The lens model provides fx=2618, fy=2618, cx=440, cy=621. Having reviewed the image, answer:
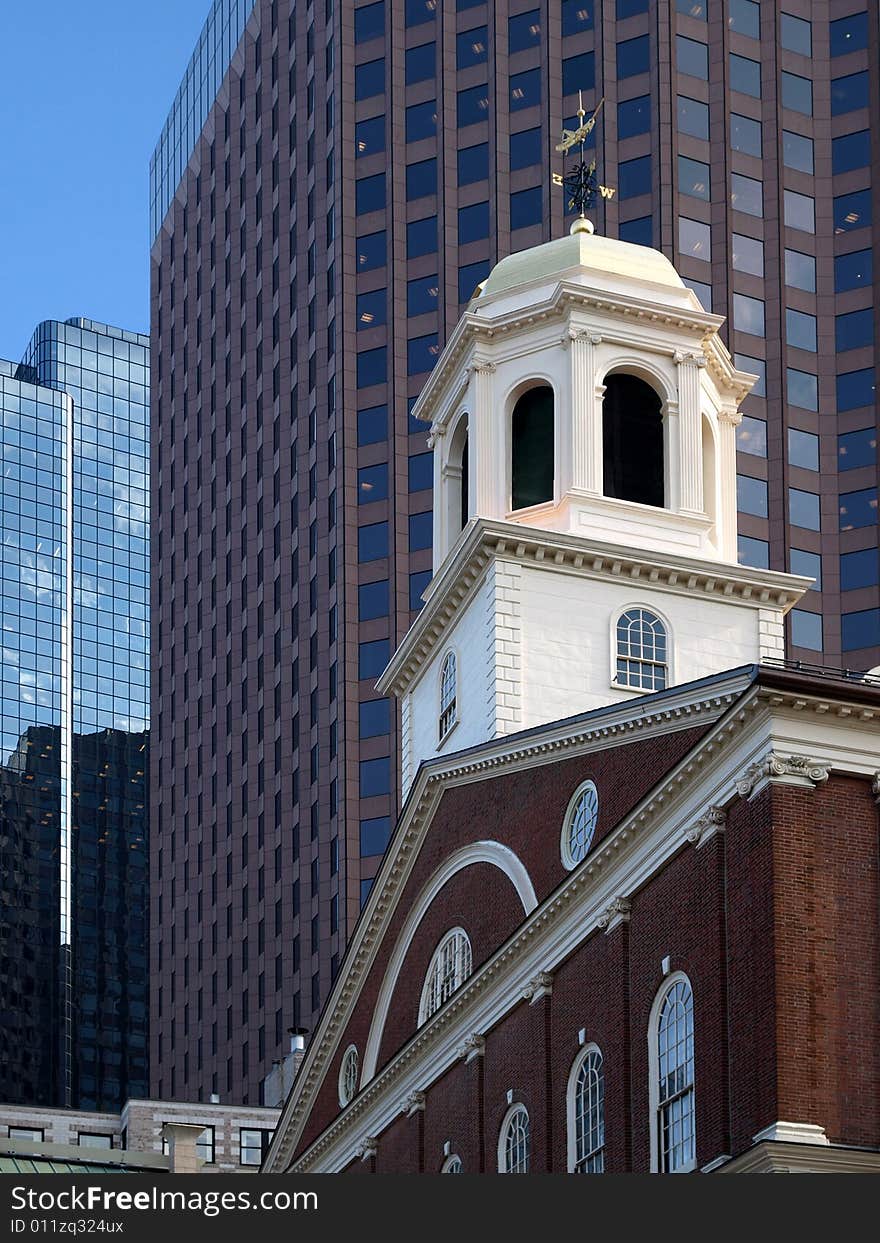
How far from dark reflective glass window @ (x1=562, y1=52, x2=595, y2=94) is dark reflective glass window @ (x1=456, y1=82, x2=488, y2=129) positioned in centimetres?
438

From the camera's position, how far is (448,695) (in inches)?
2511

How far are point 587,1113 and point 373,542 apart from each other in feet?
270

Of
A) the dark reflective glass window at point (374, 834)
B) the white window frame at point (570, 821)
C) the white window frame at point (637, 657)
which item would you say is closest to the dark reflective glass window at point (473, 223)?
the dark reflective glass window at point (374, 834)

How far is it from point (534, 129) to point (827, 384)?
20.0 meters

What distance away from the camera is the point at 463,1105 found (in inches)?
2185

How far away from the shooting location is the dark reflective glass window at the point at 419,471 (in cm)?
12812

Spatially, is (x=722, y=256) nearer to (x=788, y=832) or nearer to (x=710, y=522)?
(x=710, y=522)

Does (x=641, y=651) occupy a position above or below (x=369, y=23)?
below

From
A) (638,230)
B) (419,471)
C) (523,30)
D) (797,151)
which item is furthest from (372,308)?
(797,151)

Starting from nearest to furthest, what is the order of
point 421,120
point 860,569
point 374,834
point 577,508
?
point 577,508
point 860,569
point 374,834
point 421,120

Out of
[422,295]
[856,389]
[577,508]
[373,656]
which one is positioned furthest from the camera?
[422,295]

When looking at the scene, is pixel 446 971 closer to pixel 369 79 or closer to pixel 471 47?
pixel 471 47

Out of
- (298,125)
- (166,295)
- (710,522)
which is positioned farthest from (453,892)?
(166,295)

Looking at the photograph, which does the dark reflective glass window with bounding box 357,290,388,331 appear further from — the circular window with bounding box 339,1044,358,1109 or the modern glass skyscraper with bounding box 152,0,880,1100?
the circular window with bounding box 339,1044,358,1109
